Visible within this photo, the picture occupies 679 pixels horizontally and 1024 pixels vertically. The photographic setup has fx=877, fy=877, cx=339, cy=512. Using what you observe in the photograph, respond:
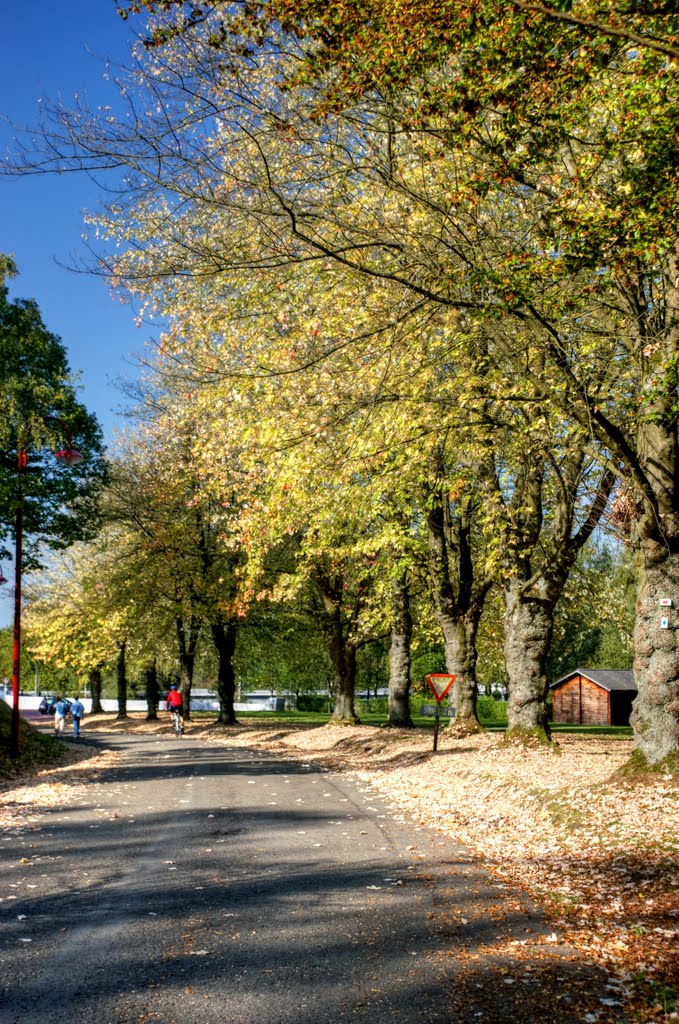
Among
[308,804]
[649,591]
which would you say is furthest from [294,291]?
[308,804]

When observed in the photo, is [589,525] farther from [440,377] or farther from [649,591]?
[649,591]

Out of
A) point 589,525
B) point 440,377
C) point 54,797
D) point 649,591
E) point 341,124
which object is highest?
point 341,124

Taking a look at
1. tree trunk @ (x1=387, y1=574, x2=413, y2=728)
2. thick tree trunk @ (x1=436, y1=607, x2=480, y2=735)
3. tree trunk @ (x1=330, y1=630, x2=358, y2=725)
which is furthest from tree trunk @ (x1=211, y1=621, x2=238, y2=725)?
thick tree trunk @ (x1=436, y1=607, x2=480, y2=735)

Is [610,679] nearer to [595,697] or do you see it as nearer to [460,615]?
[595,697]

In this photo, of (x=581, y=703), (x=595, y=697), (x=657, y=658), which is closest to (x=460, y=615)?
(x=657, y=658)

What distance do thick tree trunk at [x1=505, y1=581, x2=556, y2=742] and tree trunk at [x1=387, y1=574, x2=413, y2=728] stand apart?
28.9 ft

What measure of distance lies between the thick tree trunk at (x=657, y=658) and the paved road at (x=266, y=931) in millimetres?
3144

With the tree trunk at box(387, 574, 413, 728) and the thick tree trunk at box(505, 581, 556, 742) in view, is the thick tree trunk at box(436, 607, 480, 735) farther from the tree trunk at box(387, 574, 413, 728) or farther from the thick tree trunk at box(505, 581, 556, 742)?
the thick tree trunk at box(505, 581, 556, 742)

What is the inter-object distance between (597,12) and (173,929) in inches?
320

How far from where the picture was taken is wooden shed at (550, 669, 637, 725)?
52.7 metres

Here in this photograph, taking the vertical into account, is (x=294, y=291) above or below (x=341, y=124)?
below

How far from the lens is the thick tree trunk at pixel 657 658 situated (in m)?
11.1

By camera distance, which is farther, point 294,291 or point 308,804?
point 308,804

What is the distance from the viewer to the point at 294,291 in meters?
12.4
